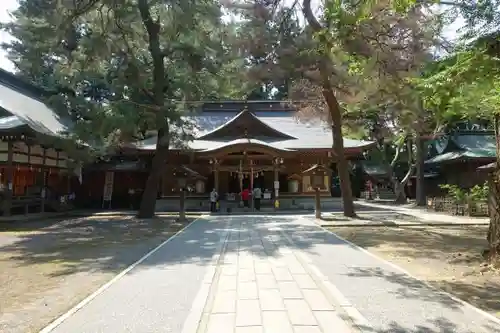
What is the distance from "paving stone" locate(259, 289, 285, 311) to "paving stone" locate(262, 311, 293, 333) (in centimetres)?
21

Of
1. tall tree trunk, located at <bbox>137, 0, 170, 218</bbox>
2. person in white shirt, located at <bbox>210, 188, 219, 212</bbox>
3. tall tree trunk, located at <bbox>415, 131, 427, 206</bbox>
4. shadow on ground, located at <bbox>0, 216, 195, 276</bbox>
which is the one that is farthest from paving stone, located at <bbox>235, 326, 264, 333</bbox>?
tall tree trunk, located at <bbox>415, 131, 427, 206</bbox>

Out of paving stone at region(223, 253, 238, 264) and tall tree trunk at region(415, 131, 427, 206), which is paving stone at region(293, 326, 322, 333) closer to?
paving stone at region(223, 253, 238, 264)

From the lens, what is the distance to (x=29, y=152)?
21453mm

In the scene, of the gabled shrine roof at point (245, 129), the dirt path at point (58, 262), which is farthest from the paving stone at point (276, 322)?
the gabled shrine roof at point (245, 129)

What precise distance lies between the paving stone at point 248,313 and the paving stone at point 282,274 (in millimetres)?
1466

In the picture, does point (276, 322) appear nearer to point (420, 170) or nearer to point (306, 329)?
point (306, 329)

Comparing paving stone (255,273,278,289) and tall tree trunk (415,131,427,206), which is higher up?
tall tree trunk (415,131,427,206)

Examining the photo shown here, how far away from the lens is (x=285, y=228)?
15.5m

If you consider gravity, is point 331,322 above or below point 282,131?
below

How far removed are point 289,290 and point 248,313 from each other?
1278 millimetres

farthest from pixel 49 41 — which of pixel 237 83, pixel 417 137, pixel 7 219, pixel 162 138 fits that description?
pixel 417 137

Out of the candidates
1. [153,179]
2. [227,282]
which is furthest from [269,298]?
[153,179]

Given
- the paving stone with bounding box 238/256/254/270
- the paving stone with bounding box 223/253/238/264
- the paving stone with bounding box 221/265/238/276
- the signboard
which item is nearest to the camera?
the paving stone with bounding box 221/265/238/276

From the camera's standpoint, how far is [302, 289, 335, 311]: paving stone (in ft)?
18.4
